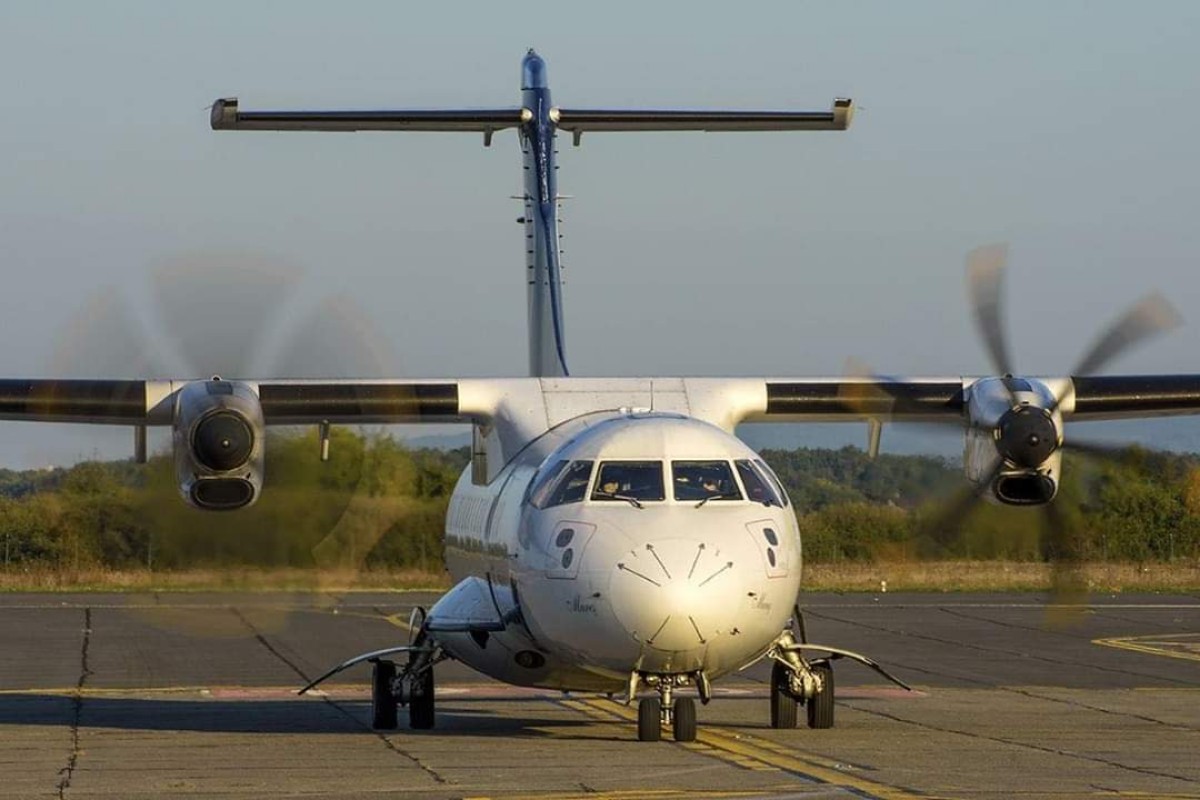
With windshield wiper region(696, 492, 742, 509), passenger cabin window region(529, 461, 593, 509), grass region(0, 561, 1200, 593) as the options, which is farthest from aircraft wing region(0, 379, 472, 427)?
grass region(0, 561, 1200, 593)

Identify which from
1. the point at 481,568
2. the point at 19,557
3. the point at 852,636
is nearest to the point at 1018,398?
the point at 481,568

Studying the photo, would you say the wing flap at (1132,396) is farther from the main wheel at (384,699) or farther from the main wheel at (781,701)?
the main wheel at (384,699)

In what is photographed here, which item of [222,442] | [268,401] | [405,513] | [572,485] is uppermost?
[268,401]

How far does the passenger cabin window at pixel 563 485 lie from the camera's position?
1592 centimetres

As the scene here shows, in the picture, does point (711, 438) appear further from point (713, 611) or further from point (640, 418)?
point (713, 611)

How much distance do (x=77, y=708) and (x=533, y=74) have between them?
866 cm

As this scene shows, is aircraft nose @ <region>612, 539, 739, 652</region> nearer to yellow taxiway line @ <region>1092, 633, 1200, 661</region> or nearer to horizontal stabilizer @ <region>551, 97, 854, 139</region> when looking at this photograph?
horizontal stabilizer @ <region>551, 97, 854, 139</region>

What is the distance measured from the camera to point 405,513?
39.3 metres

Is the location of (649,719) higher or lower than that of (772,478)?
lower

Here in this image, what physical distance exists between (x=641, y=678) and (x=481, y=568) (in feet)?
10.7

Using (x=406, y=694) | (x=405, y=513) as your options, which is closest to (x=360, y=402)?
(x=406, y=694)

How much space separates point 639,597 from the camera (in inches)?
577

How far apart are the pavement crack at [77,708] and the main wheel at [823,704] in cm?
597

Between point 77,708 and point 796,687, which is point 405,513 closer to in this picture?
point 77,708
